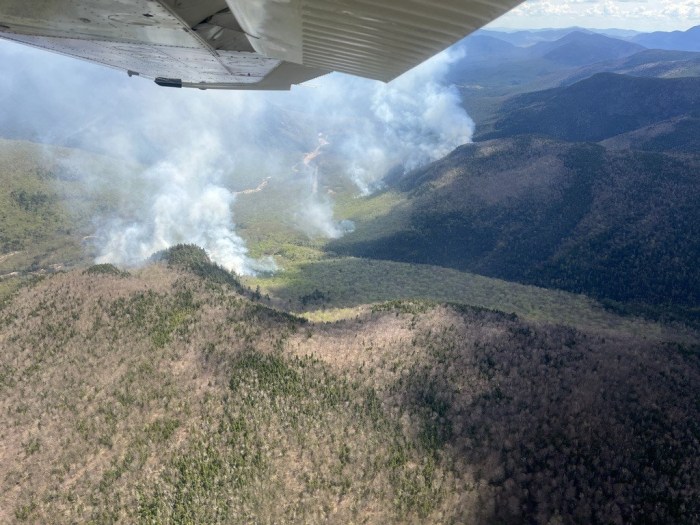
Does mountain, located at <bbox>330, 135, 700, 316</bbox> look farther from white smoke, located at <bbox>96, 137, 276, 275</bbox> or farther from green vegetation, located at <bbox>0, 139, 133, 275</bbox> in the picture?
green vegetation, located at <bbox>0, 139, 133, 275</bbox>

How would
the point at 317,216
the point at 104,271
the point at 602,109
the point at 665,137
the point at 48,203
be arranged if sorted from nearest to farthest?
the point at 104,271, the point at 48,203, the point at 317,216, the point at 665,137, the point at 602,109

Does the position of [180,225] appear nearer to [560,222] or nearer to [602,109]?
[560,222]

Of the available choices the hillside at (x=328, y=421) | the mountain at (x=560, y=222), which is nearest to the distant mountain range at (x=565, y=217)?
the mountain at (x=560, y=222)

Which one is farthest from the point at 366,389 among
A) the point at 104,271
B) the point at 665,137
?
the point at 665,137

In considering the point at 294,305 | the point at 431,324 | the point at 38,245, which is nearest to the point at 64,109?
the point at 38,245

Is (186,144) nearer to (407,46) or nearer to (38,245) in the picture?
(38,245)

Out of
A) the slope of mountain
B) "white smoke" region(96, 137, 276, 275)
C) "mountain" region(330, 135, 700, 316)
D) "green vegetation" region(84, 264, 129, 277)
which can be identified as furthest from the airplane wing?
the slope of mountain
